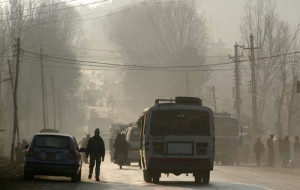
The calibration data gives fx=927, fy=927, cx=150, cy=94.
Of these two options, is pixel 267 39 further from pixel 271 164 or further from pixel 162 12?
pixel 271 164

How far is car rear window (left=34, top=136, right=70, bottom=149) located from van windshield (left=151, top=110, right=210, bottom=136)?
2938 mm

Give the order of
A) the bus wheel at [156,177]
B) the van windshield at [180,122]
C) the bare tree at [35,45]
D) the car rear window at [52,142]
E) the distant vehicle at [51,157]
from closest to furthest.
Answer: the distant vehicle at [51,157]
the van windshield at [180,122]
the car rear window at [52,142]
the bus wheel at [156,177]
the bare tree at [35,45]

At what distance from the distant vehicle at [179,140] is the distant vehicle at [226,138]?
980 inches

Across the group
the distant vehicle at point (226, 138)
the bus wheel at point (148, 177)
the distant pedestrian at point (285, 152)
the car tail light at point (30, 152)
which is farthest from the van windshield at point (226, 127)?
the car tail light at point (30, 152)

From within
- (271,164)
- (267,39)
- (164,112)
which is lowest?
(271,164)

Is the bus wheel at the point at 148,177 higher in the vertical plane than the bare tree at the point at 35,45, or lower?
lower

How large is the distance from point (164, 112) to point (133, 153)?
17346mm

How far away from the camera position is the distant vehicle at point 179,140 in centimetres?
2973

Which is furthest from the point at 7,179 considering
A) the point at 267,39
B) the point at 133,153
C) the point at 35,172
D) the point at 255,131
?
the point at 267,39

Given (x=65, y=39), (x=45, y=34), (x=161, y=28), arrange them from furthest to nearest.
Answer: (x=161, y=28) → (x=65, y=39) → (x=45, y=34)

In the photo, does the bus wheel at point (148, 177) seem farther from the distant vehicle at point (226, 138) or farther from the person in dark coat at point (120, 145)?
the distant vehicle at point (226, 138)

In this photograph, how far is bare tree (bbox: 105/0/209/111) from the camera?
127438 mm

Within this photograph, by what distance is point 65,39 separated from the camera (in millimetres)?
128250

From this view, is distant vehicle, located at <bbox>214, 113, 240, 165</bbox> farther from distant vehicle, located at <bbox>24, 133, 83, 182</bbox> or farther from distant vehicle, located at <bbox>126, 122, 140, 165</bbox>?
distant vehicle, located at <bbox>24, 133, 83, 182</bbox>
